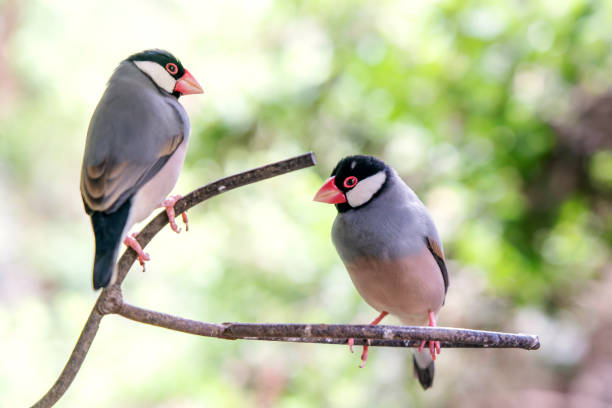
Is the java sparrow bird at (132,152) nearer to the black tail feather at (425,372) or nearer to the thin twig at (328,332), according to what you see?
the thin twig at (328,332)

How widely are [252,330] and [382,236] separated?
354 mm

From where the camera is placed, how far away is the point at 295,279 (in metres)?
3.09

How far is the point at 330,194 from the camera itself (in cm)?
105

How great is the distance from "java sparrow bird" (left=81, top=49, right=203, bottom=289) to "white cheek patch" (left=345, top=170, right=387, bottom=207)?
12.0 inches

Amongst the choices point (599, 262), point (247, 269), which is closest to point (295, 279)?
point (247, 269)

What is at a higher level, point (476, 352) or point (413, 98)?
point (413, 98)

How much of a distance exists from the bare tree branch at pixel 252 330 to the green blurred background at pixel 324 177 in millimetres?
1708

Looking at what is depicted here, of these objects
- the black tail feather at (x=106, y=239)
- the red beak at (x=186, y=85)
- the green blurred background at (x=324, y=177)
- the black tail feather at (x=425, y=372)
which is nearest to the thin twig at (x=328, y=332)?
the black tail feather at (x=106, y=239)

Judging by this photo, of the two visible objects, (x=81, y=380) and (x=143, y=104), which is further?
(x=81, y=380)

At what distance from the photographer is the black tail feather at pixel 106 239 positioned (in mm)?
707

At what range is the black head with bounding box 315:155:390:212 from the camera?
3.45 ft

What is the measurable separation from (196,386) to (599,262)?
195 centimetres

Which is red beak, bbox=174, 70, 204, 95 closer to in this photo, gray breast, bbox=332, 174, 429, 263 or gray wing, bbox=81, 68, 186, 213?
gray wing, bbox=81, 68, 186, 213

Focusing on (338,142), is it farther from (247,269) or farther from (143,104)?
(143,104)
